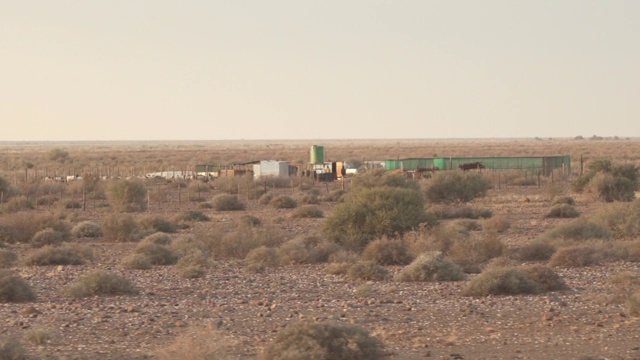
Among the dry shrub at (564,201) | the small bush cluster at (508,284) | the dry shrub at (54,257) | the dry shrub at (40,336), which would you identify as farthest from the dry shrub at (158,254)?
the dry shrub at (564,201)

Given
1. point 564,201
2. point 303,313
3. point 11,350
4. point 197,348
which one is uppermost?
point 197,348

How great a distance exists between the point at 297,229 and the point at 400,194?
770 cm

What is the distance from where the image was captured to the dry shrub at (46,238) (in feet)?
110

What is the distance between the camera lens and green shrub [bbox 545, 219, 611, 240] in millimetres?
30828

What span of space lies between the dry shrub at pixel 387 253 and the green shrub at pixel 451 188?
24576 mm

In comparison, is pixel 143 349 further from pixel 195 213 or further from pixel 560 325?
pixel 195 213

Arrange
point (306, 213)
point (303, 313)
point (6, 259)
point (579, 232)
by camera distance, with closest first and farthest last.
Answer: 1. point (303, 313)
2. point (6, 259)
3. point (579, 232)
4. point (306, 213)

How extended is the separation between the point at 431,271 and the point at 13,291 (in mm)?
8611

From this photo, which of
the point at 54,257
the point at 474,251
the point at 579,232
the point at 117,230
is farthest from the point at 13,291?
the point at 579,232

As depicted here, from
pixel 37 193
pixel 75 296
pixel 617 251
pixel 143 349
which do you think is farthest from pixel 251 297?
pixel 37 193

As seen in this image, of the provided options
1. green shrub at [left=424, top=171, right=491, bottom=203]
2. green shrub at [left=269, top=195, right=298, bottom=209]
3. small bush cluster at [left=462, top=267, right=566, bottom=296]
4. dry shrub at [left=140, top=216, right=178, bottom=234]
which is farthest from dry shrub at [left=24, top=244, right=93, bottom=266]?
green shrub at [left=424, top=171, right=491, bottom=203]

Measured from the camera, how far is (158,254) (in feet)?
91.2

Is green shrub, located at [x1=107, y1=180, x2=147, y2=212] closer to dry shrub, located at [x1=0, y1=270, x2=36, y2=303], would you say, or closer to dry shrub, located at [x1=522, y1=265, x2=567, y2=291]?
dry shrub, located at [x1=0, y1=270, x2=36, y2=303]

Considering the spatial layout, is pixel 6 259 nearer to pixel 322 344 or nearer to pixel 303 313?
pixel 303 313
